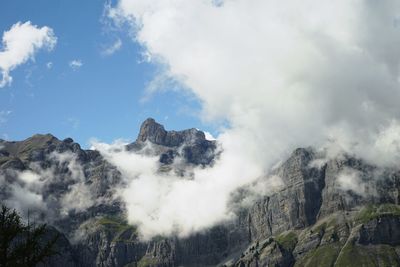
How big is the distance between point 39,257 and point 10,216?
378 cm

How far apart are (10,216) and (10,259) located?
3155 millimetres

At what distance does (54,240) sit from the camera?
40000 mm

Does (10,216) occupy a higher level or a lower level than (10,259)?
higher

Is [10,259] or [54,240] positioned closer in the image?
[10,259]

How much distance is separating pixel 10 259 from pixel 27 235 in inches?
80.3

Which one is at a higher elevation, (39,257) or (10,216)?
(10,216)

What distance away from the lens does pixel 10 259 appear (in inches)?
1478

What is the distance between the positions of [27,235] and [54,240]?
8.12ft

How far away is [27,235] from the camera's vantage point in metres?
38.2

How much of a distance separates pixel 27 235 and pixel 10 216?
1.94 m

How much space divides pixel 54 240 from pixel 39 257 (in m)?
2.09

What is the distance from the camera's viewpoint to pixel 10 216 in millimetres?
38344
